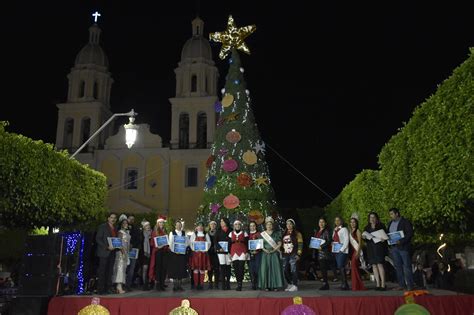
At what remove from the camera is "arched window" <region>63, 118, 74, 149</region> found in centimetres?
3988

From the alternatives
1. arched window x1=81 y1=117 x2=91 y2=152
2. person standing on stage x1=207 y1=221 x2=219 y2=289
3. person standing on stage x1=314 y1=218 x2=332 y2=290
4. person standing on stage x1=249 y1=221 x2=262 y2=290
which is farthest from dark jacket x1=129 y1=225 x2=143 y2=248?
arched window x1=81 y1=117 x2=91 y2=152

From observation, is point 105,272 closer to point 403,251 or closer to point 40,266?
point 40,266

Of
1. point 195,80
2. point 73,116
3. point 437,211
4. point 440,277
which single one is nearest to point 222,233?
point 437,211

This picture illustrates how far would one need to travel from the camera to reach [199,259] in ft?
40.3

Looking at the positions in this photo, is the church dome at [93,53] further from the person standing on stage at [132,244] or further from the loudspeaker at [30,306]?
the loudspeaker at [30,306]

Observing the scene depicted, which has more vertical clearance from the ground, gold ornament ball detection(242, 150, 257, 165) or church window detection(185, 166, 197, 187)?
church window detection(185, 166, 197, 187)

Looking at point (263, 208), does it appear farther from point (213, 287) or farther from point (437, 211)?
point (437, 211)

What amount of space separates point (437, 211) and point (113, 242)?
802 cm

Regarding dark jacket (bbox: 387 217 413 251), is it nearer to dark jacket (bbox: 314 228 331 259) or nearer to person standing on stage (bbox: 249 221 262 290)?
dark jacket (bbox: 314 228 331 259)

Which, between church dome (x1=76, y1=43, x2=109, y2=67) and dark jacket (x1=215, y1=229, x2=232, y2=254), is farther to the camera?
church dome (x1=76, y1=43, x2=109, y2=67)

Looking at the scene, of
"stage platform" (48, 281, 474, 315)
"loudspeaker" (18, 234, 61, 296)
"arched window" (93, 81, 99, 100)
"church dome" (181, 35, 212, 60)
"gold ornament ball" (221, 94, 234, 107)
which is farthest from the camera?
"arched window" (93, 81, 99, 100)

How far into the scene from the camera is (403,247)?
10570 mm

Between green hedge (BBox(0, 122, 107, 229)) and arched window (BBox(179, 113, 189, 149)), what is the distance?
20.7m

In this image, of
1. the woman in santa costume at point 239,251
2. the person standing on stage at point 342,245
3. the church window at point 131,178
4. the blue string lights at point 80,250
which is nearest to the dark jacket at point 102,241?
the blue string lights at point 80,250
